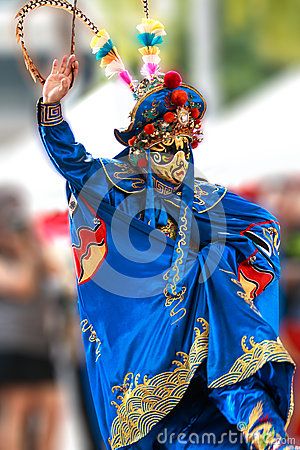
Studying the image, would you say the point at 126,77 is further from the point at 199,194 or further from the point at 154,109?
the point at 199,194

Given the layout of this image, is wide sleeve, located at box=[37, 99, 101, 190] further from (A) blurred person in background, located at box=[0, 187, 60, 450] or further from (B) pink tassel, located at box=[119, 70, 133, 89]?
(A) blurred person in background, located at box=[0, 187, 60, 450]

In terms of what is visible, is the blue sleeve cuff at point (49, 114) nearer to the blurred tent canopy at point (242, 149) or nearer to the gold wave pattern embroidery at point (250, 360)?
the gold wave pattern embroidery at point (250, 360)

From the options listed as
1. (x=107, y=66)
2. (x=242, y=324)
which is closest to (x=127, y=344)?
(x=242, y=324)

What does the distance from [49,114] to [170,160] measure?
18.6 inches

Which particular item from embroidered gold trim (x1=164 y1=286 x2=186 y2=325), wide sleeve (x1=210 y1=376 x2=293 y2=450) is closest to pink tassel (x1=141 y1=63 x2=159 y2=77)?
embroidered gold trim (x1=164 y1=286 x2=186 y2=325)

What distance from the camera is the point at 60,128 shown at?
4145 mm

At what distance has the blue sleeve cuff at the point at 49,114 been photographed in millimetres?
4125

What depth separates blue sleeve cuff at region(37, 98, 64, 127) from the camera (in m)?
4.12

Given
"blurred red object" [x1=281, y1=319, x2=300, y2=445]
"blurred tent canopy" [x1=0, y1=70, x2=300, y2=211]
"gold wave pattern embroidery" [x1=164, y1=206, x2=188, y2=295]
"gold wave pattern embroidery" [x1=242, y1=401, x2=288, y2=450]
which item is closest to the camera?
"gold wave pattern embroidery" [x1=242, y1=401, x2=288, y2=450]

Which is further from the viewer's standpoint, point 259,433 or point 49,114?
point 49,114

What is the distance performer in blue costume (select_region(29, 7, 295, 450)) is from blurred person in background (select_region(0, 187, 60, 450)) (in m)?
2.48

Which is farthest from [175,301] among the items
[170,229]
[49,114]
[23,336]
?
[23,336]

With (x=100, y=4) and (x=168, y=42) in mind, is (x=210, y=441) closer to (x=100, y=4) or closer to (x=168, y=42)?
(x=100, y=4)

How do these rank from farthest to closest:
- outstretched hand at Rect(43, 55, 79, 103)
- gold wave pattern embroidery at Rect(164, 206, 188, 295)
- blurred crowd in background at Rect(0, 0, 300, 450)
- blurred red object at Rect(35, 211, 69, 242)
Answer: blurred red object at Rect(35, 211, 69, 242) → blurred crowd in background at Rect(0, 0, 300, 450) → gold wave pattern embroidery at Rect(164, 206, 188, 295) → outstretched hand at Rect(43, 55, 79, 103)
